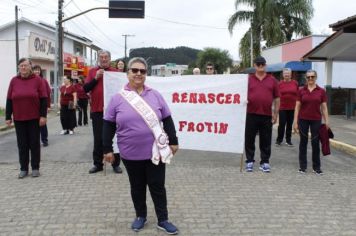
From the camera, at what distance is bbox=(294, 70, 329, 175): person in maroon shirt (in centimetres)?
821

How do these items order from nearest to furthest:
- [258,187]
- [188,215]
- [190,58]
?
[188,215]
[258,187]
[190,58]

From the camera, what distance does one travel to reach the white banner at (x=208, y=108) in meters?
8.39

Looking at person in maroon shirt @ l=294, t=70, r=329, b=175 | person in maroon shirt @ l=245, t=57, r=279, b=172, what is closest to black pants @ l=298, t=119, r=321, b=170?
person in maroon shirt @ l=294, t=70, r=329, b=175

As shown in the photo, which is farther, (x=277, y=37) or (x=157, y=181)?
(x=277, y=37)

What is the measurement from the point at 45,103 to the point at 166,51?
106m

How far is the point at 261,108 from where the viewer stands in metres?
8.15

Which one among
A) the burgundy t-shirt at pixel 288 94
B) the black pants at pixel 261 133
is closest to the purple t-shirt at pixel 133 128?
the black pants at pixel 261 133

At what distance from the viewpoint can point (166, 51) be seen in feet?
368

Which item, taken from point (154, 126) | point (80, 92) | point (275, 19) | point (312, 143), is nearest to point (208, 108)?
point (312, 143)

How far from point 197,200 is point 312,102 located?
2996 mm

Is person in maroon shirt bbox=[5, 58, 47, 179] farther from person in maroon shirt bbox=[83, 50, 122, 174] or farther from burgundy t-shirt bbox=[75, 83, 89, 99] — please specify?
burgundy t-shirt bbox=[75, 83, 89, 99]

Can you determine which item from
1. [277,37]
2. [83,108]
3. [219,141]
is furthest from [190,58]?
[219,141]

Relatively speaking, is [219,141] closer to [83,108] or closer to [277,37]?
[83,108]

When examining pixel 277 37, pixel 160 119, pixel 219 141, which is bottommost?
pixel 219 141
